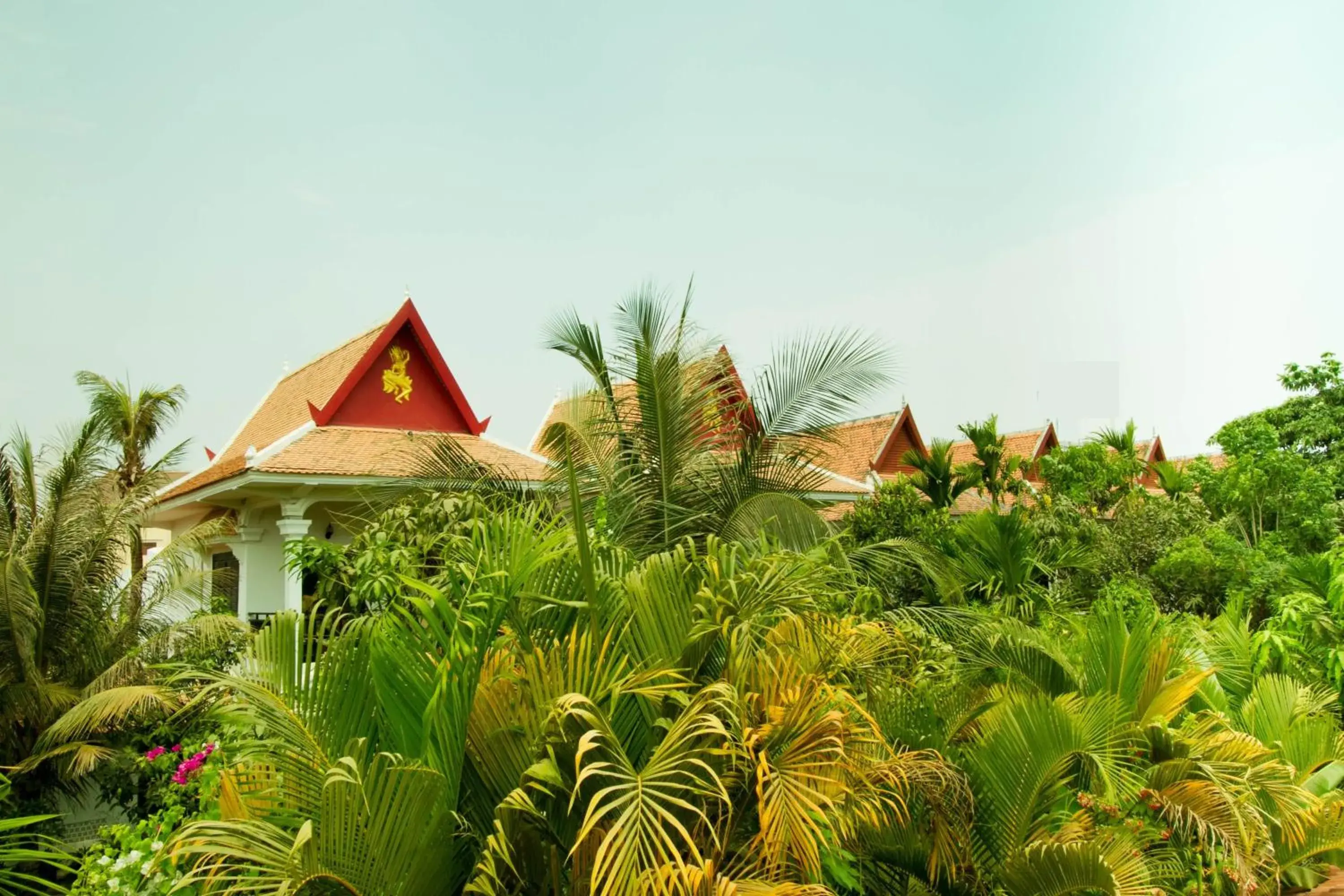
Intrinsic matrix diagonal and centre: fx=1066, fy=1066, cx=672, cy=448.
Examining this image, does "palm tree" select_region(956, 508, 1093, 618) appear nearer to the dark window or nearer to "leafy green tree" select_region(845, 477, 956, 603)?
"leafy green tree" select_region(845, 477, 956, 603)

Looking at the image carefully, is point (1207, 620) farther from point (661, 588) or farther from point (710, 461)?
point (661, 588)

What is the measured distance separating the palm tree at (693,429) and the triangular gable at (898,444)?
1315cm

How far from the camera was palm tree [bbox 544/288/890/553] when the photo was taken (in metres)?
7.67

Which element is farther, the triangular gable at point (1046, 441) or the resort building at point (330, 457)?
the triangular gable at point (1046, 441)

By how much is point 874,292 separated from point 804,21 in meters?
3.16

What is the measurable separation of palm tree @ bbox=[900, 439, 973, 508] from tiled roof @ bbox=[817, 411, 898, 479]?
4.00m

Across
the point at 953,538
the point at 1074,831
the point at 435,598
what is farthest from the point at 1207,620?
the point at 435,598

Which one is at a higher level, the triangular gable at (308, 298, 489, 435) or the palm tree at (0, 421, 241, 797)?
the triangular gable at (308, 298, 489, 435)

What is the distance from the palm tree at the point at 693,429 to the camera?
767cm

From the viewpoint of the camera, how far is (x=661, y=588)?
4.09 metres

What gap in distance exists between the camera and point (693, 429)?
7992 millimetres

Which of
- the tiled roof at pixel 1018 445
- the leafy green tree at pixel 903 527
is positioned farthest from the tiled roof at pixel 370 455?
the tiled roof at pixel 1018 445

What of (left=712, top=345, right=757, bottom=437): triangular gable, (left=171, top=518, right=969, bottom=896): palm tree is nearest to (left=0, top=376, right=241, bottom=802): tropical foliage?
(left=712, top=345, right=757, bottom=437): triangular gable

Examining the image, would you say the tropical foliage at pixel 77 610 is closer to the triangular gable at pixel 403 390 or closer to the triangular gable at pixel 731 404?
the triangular gable at pixel 403 390
